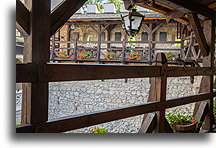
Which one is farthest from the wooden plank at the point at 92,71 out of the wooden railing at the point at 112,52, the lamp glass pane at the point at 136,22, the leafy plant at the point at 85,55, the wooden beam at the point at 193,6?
the leafy plant at the point at 85,55

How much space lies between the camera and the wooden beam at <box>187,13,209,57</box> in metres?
3.45

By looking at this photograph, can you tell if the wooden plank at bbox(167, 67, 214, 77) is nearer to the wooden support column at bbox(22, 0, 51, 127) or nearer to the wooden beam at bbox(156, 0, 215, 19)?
the wooden beam at bbox(156, 0, 215, 19)

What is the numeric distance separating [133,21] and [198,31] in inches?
42.6

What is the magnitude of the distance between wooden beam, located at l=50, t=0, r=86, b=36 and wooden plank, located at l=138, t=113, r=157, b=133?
4.45 ft

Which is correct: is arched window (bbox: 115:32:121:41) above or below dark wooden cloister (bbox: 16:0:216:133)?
above

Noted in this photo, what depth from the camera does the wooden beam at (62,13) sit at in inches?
64.9

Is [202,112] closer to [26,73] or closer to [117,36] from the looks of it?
[26,73]

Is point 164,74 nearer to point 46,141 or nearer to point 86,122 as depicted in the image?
point 86,122

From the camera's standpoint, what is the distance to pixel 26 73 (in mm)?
1381

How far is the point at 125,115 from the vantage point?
6.59 ft

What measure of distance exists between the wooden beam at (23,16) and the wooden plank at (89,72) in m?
0.28

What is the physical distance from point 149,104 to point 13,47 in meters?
1.39

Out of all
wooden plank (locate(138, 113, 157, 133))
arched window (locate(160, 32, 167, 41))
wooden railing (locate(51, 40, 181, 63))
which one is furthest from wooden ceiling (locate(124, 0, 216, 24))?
arched window (locate(160, 32, 167, 41))

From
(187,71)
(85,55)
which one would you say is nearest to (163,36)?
(85,55)
